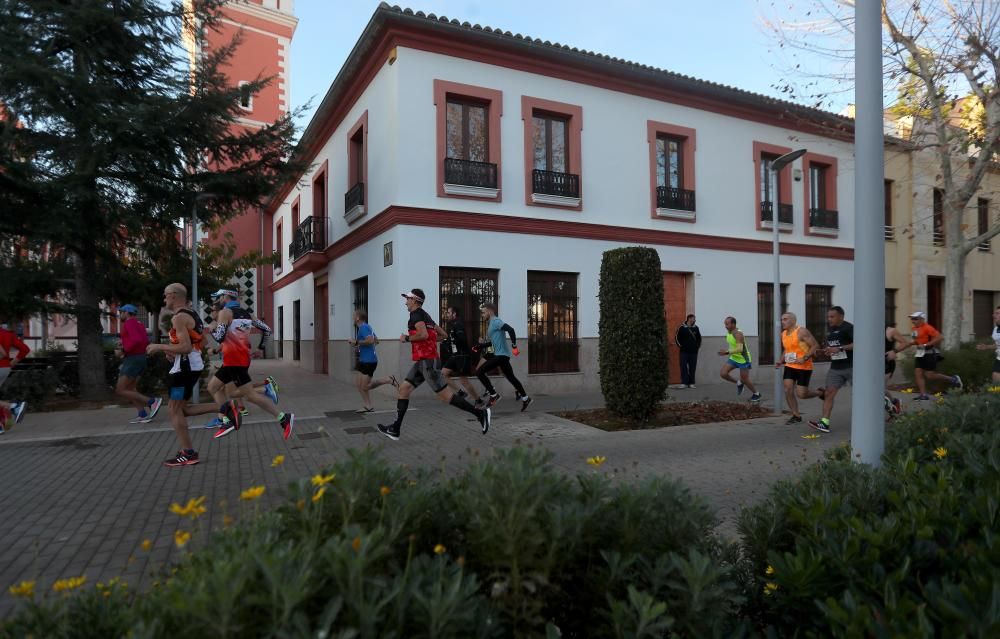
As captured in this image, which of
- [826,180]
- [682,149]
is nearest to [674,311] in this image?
[682,149]

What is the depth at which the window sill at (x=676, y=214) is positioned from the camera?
14.9 metres

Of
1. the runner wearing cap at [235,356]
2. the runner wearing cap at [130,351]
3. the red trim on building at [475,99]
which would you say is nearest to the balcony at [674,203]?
the red trim on building at [475,99]

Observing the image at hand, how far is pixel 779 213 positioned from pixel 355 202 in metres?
11.9

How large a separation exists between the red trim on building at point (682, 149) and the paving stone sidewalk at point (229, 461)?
646 cm

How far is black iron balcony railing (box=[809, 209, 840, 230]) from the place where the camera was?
17.5 metres

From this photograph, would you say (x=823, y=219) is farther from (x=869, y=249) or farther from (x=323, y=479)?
(x=323, y=479)

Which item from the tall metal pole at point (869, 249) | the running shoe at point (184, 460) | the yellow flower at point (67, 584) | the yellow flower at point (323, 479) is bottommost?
the running shoe at point (184, 460)

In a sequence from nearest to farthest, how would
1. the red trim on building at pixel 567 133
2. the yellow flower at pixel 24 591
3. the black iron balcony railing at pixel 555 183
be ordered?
the yellow flower at pixel 24 591 → the red trim on building at pixel 567 133 → the black iron balcony railing at pixel 555 183

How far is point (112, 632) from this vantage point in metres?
1.54

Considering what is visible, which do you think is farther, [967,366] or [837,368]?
[967,366]

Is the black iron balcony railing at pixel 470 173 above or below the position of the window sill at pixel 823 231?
above

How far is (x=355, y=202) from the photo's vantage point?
1448cm

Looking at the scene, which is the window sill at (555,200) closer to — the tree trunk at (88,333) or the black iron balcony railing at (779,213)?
the black iron balcony railing at (779,213)

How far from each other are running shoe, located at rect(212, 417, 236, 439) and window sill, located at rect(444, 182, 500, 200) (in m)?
6.40
